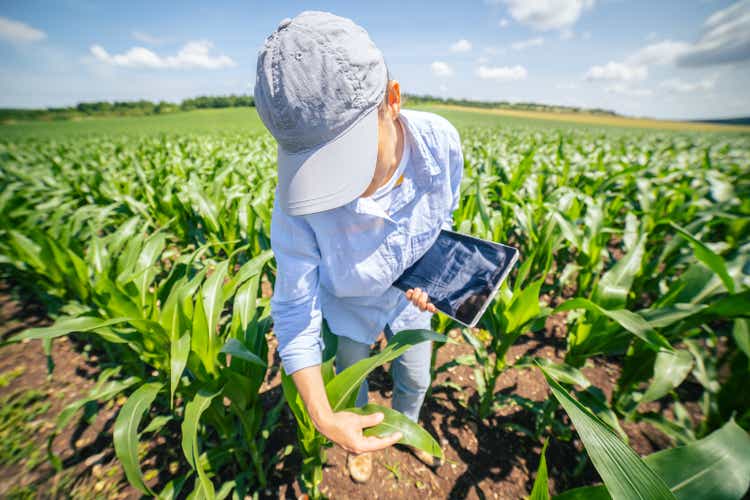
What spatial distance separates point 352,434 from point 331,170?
30.1 inches

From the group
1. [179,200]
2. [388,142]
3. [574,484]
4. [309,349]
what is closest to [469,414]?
[574,484]

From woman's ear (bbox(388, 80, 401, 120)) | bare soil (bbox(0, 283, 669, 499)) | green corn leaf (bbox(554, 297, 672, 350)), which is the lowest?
bare soil (bbox(0, 283, 669, 499))

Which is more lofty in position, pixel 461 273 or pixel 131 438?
pixel 461 273

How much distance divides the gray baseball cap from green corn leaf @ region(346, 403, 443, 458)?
2.47 ft

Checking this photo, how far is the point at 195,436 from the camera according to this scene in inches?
35.7

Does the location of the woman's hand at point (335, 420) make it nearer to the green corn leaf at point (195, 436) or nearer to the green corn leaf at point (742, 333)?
the green corn leaf at point (195, 436)

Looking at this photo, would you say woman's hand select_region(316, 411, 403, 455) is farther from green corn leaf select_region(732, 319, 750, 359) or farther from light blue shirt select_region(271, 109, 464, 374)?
green corn leaf select_region(732, 319, 750, 359)

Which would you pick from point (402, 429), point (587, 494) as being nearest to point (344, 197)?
point (402, 429)

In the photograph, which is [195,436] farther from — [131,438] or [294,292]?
[294,292]

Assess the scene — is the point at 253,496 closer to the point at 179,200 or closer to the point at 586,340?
the point at 586,340

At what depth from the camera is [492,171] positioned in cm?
437

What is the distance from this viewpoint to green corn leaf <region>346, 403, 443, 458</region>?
96 cm

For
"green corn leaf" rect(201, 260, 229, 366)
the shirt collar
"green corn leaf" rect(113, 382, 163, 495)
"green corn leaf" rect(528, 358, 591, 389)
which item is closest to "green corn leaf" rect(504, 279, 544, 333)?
"green corn leaf" rect(528, 358, 591, 389)

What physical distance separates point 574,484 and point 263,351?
172 cm
